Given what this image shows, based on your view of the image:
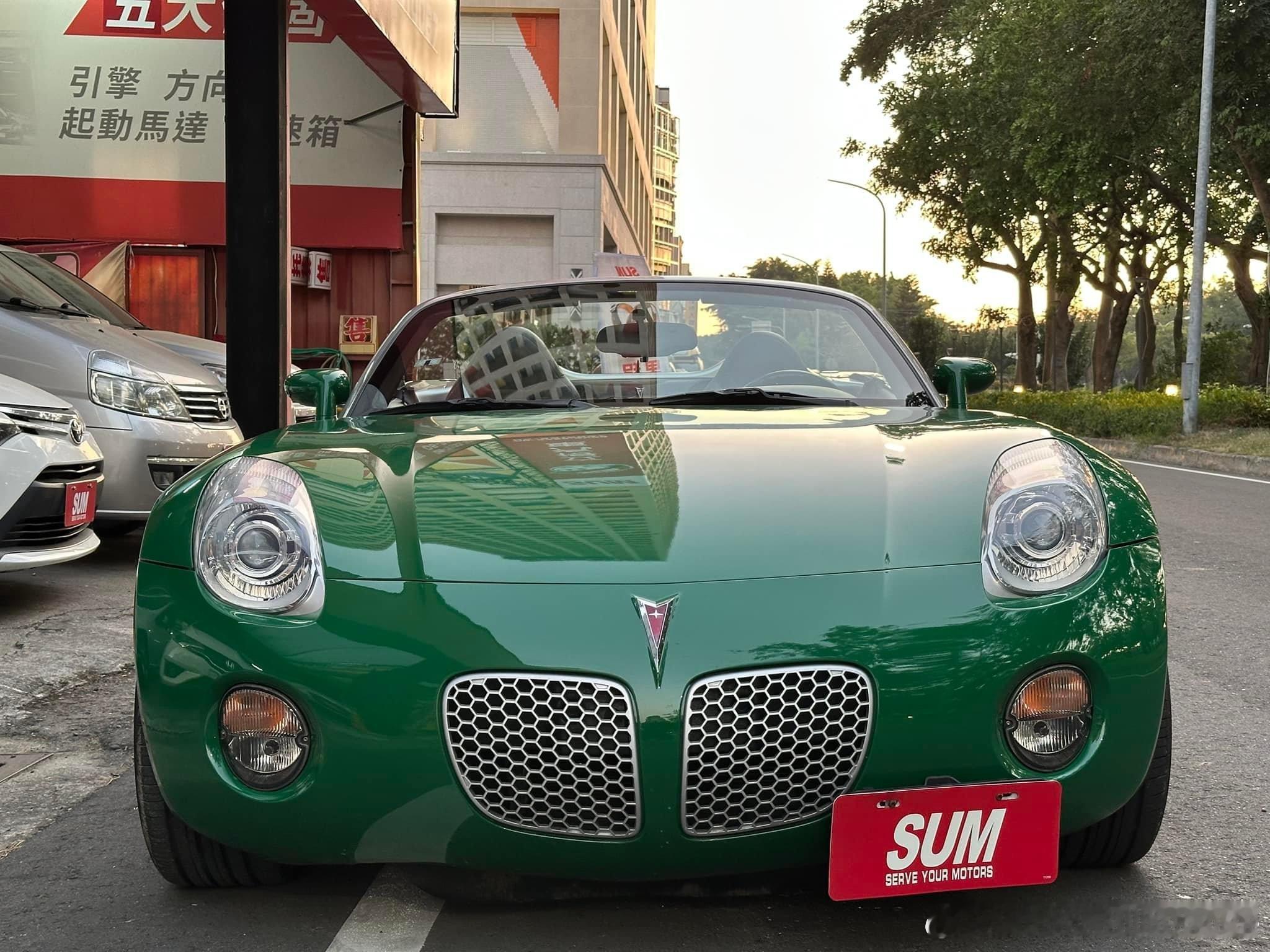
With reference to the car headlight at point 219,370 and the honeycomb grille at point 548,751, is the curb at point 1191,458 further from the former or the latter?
the honeycomb grille at point 548,751

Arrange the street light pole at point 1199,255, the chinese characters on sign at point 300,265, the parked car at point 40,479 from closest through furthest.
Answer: the parked car at point 40,479 < the chinese characters on sign at point 300,265 < the street light pole at point 1199,255

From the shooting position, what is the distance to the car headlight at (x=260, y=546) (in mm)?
2354

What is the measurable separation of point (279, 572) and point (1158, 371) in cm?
5468

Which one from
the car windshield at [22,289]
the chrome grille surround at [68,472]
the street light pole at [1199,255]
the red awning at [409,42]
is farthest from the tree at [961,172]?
the chrome grille surround at [68,472]

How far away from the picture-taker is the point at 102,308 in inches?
333

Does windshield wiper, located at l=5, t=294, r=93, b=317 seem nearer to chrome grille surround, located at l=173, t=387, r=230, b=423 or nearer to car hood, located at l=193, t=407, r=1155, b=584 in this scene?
chrome grille surround, located at l=173, t=387, r=230, b=423

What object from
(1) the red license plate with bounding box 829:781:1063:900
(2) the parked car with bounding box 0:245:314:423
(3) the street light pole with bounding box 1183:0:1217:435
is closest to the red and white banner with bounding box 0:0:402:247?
(2) the parked car with bounding box 0:245:314:423

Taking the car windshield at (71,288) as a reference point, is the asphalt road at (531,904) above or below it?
below

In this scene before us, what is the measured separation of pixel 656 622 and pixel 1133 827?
105cm

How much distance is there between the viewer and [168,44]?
12703mm

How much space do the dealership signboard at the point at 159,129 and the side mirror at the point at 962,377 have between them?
1000cm

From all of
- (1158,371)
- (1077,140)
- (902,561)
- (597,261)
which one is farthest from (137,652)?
(1158,371)

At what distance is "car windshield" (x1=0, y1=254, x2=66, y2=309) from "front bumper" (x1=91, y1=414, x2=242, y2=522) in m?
0.94

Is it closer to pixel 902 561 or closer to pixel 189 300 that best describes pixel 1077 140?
pixel 189 300
